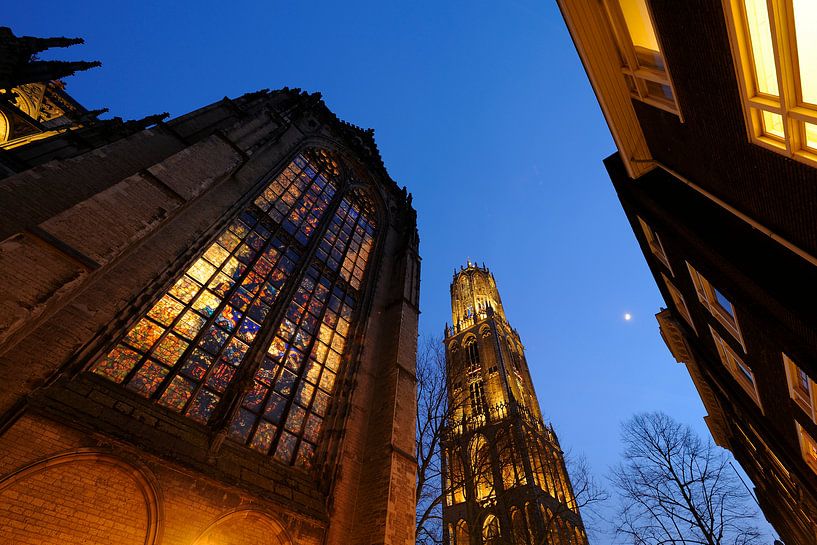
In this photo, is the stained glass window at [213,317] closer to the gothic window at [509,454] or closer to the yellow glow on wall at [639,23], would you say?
the gothic window at [509,454]

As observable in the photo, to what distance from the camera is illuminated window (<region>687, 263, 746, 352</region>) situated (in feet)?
20.8

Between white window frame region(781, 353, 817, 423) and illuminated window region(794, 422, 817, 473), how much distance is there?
3.22 feet

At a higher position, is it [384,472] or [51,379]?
[384,472]

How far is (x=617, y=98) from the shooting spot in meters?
6.58

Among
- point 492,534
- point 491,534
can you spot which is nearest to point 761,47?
point 492,534

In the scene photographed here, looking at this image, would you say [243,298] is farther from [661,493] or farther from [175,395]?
[661,493]

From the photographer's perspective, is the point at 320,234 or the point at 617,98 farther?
the point at 320,234

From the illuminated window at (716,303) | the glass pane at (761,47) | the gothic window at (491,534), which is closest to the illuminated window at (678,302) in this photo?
the illuminated window at (716,303)

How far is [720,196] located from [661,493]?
42.8ft

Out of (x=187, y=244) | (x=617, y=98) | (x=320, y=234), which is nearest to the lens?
(x=617, y=98)

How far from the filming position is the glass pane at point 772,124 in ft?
10.6

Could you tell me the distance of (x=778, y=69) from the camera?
268cm

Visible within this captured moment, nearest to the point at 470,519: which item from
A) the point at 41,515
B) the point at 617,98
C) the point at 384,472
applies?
the point at 384,472

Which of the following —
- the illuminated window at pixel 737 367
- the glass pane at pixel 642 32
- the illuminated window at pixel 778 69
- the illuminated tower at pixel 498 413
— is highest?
the illuminated tower at pixel 498 413
